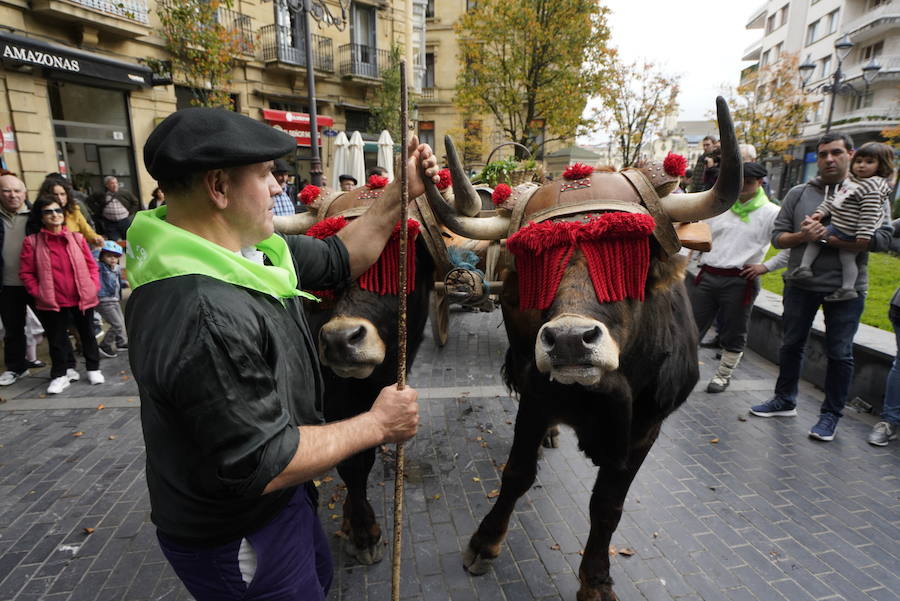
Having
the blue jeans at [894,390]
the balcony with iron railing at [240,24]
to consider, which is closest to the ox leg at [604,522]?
the blue jeans at [894,390]

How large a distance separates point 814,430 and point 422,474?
375 centimetres

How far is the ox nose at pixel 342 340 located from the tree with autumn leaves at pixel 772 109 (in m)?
26.5

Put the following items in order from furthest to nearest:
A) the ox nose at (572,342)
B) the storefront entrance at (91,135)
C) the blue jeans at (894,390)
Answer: the storefront entrance at (91,135)
the blue jeans at (894,390)
the ox nose at (572,342)

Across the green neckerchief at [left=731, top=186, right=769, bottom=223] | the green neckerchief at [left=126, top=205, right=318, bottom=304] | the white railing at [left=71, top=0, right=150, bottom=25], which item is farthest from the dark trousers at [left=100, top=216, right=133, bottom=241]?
the green neckerchief at [left=731, top=186, right=769, bottom=223]

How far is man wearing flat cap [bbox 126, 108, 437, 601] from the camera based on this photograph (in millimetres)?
1297

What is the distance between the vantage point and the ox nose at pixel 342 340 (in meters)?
2.28

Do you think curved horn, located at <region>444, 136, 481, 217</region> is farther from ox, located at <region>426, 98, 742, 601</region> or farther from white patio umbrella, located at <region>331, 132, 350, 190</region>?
white patio umbrella, located at <region>331, 132, 350, 190</region>

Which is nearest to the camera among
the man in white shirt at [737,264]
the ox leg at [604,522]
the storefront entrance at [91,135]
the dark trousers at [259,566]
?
the dark trousers at [259,566]

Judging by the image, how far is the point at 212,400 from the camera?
1278mm

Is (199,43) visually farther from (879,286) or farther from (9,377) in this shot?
(879,286)

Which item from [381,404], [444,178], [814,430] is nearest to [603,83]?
[814,430]

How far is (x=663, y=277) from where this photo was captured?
93.9 inches

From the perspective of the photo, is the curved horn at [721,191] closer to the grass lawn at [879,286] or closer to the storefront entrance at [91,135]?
the grass lawn at [879,286]

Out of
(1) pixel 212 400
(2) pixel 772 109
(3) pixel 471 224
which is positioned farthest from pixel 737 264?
(2) pixel 772 109
